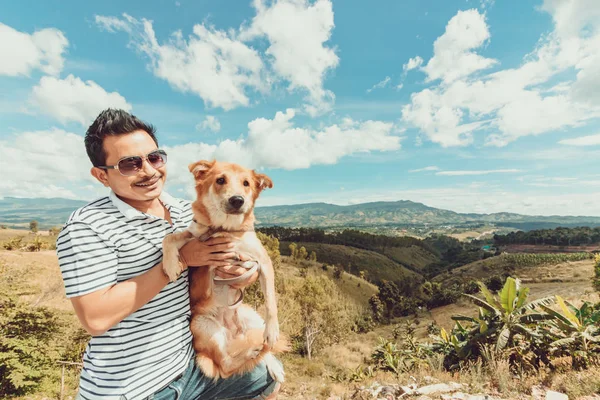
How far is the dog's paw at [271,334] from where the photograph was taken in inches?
112

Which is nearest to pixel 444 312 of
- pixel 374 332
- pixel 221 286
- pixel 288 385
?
pixel 374 332

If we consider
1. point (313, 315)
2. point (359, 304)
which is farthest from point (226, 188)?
point (359, 304)

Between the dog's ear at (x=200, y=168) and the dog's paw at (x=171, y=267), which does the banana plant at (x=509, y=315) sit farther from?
the dog's paw at (x=171, y=267)

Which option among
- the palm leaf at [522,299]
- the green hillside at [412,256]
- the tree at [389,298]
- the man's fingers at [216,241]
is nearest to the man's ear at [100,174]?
the man's fingers at [216,241]

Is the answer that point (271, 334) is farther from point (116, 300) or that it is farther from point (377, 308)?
point (377, 308)

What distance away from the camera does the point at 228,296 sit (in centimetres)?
291

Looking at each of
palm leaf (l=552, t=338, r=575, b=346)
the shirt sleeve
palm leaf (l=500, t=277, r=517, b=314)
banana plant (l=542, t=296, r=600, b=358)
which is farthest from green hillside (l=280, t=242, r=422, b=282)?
the shirt sleeve

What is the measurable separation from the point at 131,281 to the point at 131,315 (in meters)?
0.27

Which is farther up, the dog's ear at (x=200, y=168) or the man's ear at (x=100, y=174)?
the dog's ear at (x=200, y=168)

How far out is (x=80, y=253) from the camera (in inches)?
71.8

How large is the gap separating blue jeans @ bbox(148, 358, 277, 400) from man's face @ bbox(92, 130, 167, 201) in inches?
55.9

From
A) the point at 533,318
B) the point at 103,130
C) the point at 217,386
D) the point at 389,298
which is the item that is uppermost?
the point at 103,130

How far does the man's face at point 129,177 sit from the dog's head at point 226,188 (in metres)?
0.66

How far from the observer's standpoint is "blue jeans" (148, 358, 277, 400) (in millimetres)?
2211
